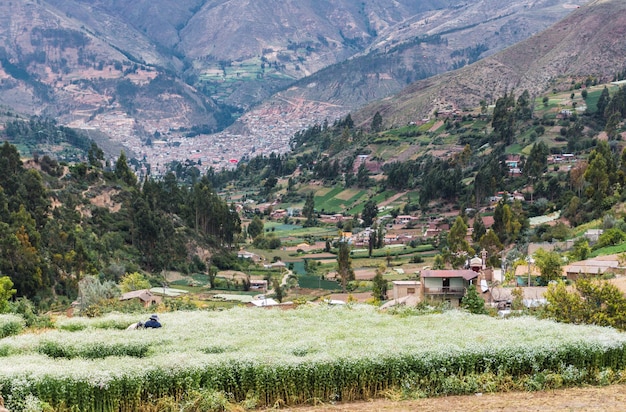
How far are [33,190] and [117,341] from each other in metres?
55.1

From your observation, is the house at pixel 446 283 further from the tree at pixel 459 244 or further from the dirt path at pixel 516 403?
the tree at pixel 459 244

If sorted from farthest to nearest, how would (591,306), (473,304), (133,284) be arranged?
(133,284)
(473,304)
(591,306)

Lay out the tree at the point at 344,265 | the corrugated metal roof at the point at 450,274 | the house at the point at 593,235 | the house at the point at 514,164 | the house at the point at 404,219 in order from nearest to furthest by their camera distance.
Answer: the corrugated metal roof at the point at 450,274 < the house at the point at 593,235 < the tree at the point at 344,265 < the house at the point at 404,219 < the house at the point at 514,164

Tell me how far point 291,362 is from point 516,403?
7063 mm

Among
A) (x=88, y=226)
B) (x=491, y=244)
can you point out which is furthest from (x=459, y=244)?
(x=88, y=226)

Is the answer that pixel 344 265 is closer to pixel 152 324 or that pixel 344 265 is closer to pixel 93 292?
pixel 93 292

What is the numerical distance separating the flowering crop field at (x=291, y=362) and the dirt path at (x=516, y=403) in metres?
0.63

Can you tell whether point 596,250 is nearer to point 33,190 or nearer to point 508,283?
point 508,283

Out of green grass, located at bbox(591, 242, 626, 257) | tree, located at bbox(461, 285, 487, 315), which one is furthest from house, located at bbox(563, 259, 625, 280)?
tree, located at bbox(461, 285, 487, 315)

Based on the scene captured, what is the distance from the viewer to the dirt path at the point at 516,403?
891 inches

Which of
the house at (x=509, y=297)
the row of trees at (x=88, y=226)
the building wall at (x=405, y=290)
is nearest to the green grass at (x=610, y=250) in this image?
the house at (x=509, y=297)

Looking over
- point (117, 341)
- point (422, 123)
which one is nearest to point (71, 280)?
point (117, 341)

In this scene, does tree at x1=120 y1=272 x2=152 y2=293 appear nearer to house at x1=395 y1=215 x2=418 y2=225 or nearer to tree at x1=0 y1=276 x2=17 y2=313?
tree at x1=0 y1=276 x2=17 y2=313

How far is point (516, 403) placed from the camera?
76.4ft
